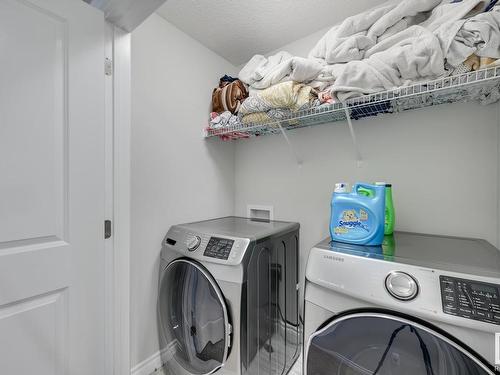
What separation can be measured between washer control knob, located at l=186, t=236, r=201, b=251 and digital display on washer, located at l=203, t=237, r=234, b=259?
3.6 inches

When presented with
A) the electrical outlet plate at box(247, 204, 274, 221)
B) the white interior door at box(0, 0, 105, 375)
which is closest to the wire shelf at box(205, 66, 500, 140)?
the electrical outlet plate at box(247, 204, 274, 221)

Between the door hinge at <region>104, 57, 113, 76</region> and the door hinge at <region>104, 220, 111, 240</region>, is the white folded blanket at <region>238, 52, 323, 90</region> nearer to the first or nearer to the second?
the door hinge at <region>104, 57, 113, 76</region>

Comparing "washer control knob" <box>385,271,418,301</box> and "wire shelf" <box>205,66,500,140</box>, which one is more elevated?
"wire shelf" <box>205,66,500,140</box>

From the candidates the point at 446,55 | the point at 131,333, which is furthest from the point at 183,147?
the point at 446,55

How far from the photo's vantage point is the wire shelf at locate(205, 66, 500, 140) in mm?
1052

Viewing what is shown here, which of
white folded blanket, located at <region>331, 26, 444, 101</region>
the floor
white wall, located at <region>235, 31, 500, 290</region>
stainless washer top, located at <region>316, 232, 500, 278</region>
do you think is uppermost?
white folded blanket, located at <region>331, 26, 444, 101</region>

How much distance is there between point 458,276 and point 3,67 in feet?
6.19

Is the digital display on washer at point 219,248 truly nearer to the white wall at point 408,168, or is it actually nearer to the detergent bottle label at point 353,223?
the detergent bottle label at point 353,223

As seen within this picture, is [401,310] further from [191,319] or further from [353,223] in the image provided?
[191,319]

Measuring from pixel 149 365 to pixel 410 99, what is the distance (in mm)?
2411

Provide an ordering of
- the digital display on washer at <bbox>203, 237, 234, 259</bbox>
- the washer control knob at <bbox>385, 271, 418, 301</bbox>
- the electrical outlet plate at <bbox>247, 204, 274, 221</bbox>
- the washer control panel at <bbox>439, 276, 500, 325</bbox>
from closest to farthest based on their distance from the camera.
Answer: the washer control panel at <bbox>439, 276, 500, 325</bbox> < the washer control knob at <bbox>385, 271, 418, 301</bbox> < the digital display on washer at <bbox>203, 237, 234, 259</bbox> < the electrical outlet plate at <bbox>247, 204, 274, 221</bbox>

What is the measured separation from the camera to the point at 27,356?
1.00 meters

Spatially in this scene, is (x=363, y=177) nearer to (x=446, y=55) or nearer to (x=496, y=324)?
(x=446, y=55)

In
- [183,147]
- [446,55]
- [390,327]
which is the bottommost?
[390,327]
